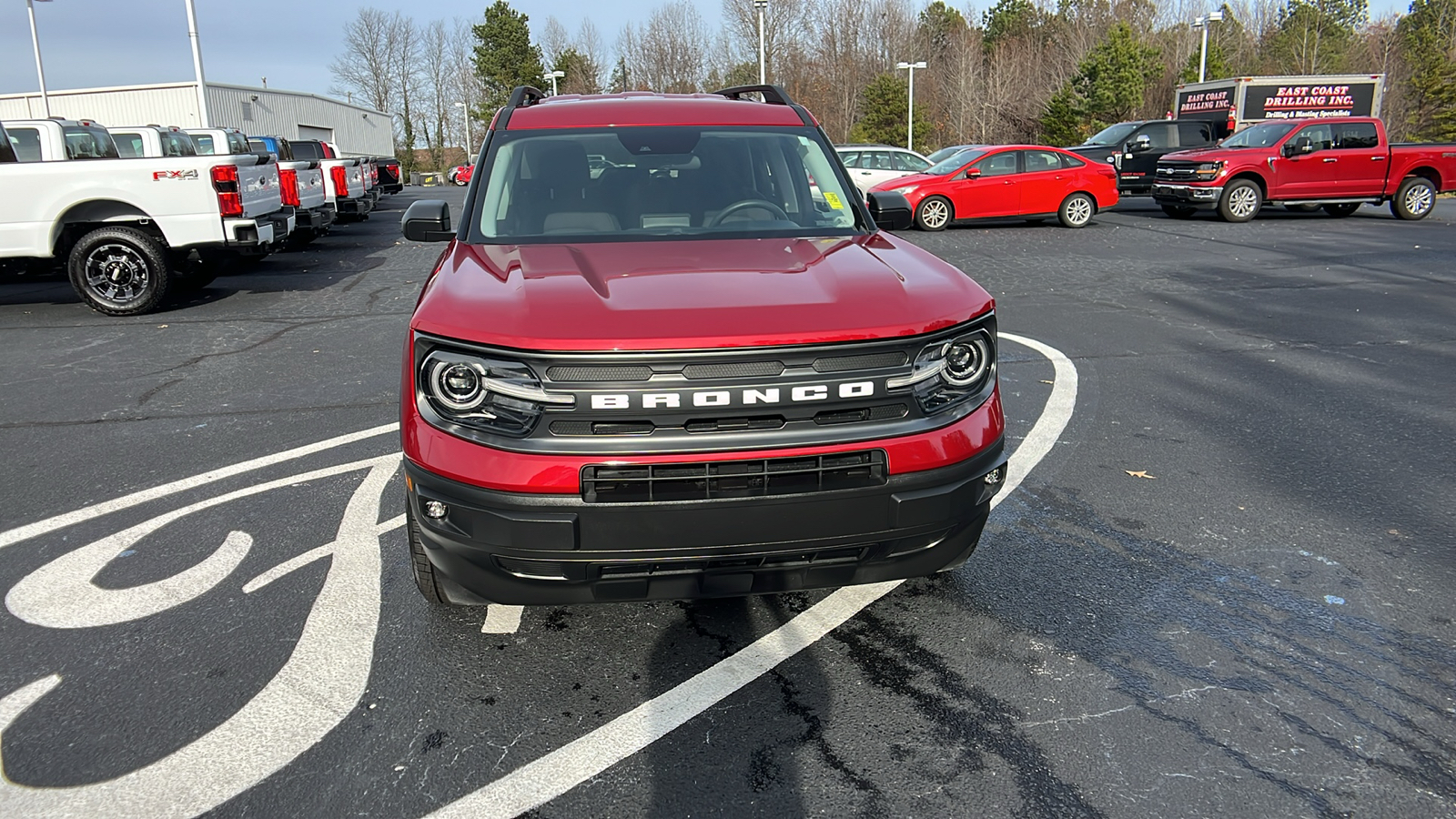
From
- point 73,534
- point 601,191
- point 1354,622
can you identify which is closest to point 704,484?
point 601,191

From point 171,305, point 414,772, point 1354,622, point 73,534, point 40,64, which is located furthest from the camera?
point 40,64

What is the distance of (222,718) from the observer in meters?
2.86

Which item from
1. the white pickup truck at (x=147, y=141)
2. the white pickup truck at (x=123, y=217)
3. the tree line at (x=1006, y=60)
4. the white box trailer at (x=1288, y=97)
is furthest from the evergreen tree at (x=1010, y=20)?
the white pickup truck at (x=123, y=217)

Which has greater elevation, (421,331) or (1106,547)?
(421,331)

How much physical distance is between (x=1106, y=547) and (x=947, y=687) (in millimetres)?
1386

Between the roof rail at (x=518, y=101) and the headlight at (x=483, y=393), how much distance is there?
2.10 meters

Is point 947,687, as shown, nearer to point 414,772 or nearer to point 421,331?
point 414,772

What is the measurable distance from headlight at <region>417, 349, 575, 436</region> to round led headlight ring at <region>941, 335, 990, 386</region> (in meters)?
1.15

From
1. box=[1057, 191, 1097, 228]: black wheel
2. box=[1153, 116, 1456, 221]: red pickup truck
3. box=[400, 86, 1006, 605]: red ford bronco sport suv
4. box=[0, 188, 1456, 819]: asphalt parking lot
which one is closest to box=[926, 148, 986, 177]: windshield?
box=[1057, 191, 1097, 228]: black wheel

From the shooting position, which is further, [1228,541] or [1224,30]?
[1224,30]

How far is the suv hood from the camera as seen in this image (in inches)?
104

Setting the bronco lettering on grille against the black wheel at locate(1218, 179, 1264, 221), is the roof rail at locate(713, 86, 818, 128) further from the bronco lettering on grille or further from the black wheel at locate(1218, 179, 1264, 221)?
the black wheel at locate(1218, 179, 1264, 221)

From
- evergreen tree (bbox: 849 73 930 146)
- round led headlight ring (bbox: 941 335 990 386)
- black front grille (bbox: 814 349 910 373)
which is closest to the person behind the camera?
black front grille (bbox: 814 349 910 373)

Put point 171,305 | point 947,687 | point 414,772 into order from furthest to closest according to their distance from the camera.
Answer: point 171,305 → point 947,687 → point 414,772
